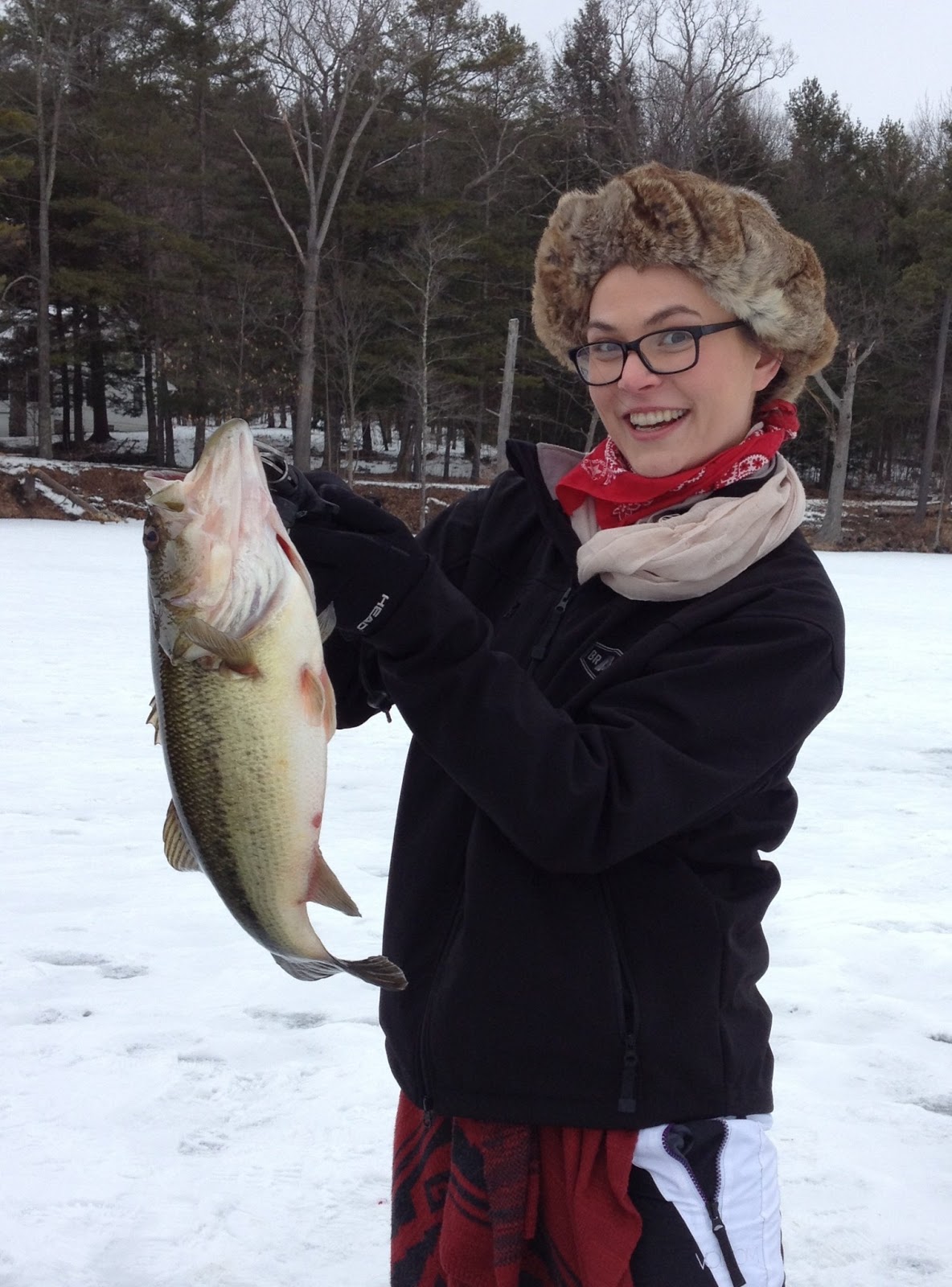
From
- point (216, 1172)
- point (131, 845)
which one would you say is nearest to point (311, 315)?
point (131, 845)

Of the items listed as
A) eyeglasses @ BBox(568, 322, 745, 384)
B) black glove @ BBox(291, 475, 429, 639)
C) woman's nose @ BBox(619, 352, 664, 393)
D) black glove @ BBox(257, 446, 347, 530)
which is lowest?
black glove @ BBox(291, 475, 429, 639)

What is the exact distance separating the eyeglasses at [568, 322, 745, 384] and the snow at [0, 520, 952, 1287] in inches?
87.7

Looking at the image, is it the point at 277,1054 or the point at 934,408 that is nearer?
the point at 277,1054

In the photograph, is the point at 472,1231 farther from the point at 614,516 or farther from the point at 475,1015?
the point at 614,516

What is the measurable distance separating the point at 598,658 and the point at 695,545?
24cm

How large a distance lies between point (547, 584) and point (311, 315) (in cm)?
2837

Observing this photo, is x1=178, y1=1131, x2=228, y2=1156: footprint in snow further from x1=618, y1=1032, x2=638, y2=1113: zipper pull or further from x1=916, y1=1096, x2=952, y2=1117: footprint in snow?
x1=916, y1=1096, x2=952, y2=1117: footprint in snow

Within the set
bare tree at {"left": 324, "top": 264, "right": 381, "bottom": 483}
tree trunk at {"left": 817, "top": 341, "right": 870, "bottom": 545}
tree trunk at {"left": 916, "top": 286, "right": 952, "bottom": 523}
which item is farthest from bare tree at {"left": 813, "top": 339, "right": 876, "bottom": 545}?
bare tree at {"left": 324, "top": 264, "right": 381, "bottom": 483}

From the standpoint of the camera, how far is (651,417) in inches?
77.2

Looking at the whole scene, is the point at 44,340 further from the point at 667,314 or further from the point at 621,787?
the point at 621,787

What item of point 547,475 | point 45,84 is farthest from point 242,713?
point 45,84

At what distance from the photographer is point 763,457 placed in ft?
6.39

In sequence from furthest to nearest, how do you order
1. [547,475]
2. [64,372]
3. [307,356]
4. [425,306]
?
[64,372] → [307,356] → [425,306] → [547,475]

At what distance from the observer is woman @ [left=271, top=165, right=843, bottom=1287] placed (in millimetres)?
1646
